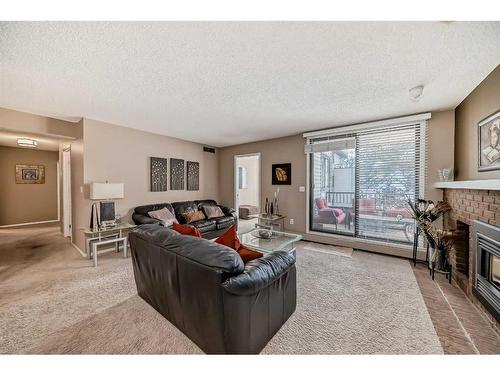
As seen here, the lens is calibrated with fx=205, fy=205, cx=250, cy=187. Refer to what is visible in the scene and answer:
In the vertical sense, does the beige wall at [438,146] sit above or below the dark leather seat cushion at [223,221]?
above

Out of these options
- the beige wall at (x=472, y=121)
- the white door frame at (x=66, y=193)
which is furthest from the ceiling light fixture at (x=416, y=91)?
the white door frame at (x=66, y=193)

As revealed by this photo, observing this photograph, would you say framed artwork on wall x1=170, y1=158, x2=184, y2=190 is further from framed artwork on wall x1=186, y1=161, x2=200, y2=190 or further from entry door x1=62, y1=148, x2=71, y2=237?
entry door x1=62, y1=148, x2=71, y2=237

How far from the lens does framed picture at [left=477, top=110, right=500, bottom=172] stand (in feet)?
6.53

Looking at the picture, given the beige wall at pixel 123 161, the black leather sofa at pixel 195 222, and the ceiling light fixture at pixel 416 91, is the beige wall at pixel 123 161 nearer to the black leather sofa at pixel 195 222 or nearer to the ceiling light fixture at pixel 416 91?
the black leather sofa at pixel 195 222

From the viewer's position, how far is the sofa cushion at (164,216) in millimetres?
3961

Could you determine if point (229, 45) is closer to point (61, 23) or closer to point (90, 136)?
point (61, 23)

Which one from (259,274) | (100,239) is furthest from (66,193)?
(259,274)

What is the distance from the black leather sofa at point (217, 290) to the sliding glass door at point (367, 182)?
2.73 meters

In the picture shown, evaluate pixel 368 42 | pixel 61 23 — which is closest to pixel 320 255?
pixel 368 42

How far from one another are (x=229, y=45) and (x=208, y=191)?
15.3 ft

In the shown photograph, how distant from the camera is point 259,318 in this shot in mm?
1420

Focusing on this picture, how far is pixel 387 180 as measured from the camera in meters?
3.60

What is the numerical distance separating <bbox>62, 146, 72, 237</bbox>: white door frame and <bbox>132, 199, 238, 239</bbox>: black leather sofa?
1804 mm

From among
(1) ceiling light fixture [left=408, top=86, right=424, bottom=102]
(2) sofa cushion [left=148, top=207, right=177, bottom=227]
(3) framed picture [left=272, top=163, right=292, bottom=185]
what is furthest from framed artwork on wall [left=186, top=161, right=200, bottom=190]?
(1) ceiling light fixture [left=408, top=86, right=424, bottom=102]
